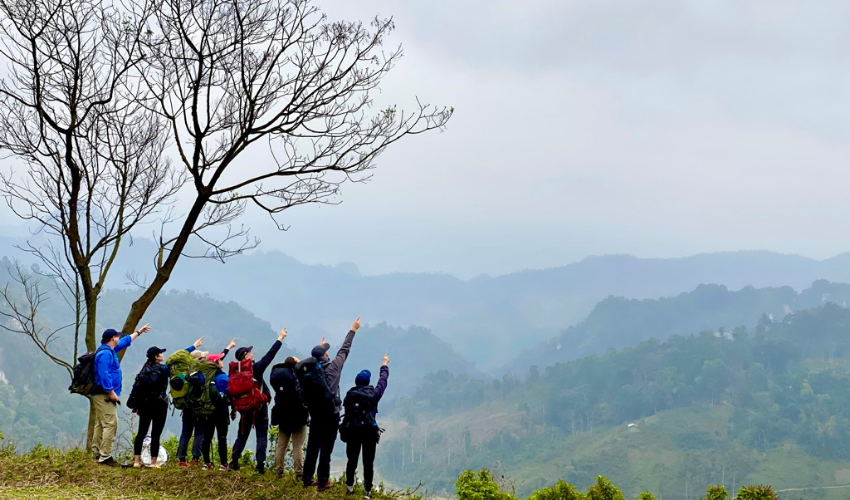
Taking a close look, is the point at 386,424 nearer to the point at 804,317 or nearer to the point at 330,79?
the point at 804,317

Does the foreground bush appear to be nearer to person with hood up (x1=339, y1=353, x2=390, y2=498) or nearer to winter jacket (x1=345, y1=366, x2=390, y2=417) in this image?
person with hood up (x1=339, y1=353, x2=390, y2=498)

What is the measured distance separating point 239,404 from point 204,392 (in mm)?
572

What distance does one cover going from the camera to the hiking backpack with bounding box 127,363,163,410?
908 cm

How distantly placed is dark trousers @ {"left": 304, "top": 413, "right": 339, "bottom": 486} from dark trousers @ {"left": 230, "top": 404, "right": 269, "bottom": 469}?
0.81 metres

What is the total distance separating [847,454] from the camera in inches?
4712

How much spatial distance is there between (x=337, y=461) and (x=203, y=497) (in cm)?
13786

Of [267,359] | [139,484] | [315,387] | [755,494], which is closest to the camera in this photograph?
[315,387]

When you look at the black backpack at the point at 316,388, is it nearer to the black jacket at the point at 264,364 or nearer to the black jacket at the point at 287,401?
the black jacket at the point at 287,401

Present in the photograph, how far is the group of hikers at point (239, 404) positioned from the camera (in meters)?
8.43

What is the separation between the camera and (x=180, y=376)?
9.13m

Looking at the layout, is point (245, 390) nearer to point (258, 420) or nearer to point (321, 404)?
point (258, 420)

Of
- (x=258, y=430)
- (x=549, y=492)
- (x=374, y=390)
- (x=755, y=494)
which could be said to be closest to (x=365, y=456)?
(x=374, y=390)

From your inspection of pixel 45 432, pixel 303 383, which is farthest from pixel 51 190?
pixel 45 432

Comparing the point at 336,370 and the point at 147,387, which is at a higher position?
the point at 336,370
